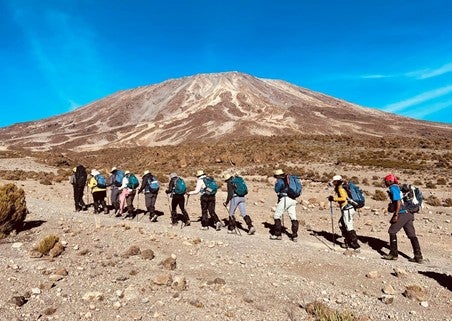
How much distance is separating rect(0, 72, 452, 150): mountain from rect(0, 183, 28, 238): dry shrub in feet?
309

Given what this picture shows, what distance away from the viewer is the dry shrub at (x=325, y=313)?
638cm

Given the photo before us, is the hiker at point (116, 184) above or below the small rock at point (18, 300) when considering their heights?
above

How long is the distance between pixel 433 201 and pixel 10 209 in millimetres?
17982

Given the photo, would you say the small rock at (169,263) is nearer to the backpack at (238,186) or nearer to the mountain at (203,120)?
the backpack at (238,186)

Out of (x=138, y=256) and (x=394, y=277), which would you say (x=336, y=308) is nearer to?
(x=394, y=277)

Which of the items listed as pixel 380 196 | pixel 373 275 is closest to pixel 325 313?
pixel 373 275

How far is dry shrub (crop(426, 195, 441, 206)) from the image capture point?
64.5ft

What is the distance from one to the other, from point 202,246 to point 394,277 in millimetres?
4583

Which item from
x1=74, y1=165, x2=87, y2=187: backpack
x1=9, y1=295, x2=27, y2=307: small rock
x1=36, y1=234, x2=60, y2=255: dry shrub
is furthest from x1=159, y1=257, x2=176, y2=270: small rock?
x1=74, y1=165, x2=87, y2=187: backpack

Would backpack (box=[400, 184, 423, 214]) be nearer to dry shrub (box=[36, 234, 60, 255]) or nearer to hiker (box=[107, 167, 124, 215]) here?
dry shrub (box=[36, 234, 60, 255])

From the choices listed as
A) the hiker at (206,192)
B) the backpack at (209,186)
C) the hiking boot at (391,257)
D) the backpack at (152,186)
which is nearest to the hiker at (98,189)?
the backpack at (152,186)

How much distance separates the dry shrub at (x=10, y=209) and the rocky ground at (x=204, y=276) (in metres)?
0.35

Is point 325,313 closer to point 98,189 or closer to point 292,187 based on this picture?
point 292,187

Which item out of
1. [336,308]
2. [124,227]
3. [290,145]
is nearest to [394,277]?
[336,308]
